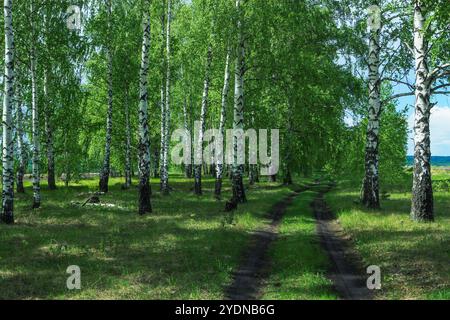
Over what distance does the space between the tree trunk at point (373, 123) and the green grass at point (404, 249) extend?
196 centimetres

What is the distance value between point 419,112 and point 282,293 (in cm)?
1339

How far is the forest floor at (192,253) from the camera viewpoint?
11.0 meters

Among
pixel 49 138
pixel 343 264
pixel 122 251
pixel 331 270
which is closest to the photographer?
pixel 331 270

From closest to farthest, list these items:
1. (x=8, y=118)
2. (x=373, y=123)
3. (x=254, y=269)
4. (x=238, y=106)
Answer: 1. (x=254, y=269)
2. (x=8, y=118)
3. (x=373, y=123)
4. (x=238, y=106)

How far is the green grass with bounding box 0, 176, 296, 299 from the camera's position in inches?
431

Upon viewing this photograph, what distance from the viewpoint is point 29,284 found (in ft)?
36.8

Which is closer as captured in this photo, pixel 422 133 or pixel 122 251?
pixel 122 251

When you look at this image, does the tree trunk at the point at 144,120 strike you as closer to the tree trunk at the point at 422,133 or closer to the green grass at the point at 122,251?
the green grass at the point at 122,251

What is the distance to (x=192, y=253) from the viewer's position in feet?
48.3

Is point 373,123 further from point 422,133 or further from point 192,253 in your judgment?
point 192,253

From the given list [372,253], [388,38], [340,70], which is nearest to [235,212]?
[372,253]

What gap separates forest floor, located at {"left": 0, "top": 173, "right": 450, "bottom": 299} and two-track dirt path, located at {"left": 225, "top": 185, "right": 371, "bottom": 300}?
0.23 metres

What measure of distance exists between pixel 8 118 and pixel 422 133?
18.2m

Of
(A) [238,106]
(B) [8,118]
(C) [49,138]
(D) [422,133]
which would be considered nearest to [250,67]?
(A) [238,106]
